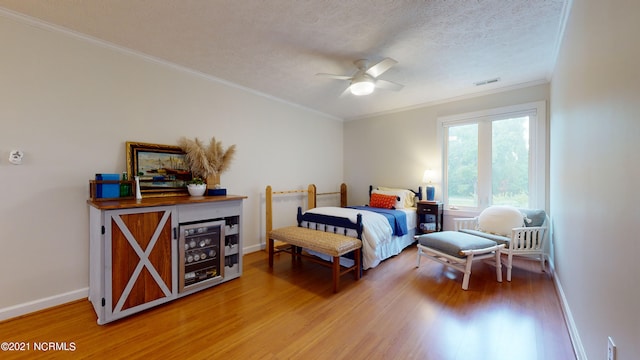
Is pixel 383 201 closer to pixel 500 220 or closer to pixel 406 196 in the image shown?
pixel 406 196

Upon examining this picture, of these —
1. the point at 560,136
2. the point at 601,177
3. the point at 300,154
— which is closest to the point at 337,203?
the point at 300,154

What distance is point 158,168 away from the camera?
2.93 metres

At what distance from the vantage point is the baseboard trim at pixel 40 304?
2.11 m

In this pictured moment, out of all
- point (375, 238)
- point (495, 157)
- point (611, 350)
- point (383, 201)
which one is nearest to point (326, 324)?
point (375, 238)

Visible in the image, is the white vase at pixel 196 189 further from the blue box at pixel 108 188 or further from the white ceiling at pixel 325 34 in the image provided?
the white ceiling at pixel 325 34

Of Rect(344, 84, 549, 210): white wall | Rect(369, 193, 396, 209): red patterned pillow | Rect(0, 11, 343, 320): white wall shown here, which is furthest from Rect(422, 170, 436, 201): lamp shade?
Rect(0, 11, 343, 320): white wall

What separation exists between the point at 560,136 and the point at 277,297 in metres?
3.38

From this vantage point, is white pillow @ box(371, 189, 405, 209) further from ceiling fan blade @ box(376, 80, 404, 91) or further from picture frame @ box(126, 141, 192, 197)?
picture frame @ box(126, 141, 192, 197)

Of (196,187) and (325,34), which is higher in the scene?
(325,34)

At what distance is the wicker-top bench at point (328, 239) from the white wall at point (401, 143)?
7.42 feet

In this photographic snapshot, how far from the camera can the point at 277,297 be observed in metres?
2.55

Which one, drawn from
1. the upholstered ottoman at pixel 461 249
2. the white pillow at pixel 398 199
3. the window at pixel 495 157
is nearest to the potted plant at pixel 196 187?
the upholstered ottoman at pixel 461 249

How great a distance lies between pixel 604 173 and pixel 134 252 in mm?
3320

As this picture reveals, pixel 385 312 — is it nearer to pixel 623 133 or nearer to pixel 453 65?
pixel 623 133
